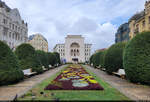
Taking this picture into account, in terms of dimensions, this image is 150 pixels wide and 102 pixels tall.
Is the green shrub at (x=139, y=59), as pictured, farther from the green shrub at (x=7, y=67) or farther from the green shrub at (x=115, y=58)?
the green shrub at (x=7, y=67)

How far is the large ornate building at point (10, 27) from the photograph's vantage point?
2938cm

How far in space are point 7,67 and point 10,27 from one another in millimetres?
29138

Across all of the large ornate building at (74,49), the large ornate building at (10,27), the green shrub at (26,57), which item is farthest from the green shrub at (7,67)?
the large ornate building at (74,49)

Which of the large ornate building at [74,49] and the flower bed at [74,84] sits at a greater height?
the large ornate building at [74,49]

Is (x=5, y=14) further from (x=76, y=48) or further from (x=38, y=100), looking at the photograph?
(x=76, y=48)

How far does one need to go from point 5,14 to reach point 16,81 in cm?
2827

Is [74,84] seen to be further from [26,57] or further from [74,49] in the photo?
[74,49]

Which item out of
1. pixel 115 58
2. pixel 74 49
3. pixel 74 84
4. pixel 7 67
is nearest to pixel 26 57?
pixel 7 67

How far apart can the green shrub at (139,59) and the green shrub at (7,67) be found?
861cm

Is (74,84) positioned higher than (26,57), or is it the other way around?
(26,57)

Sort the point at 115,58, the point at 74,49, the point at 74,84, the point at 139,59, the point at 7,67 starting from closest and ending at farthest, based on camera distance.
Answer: the point at 74,84 < the point at 139,59 < the point at 7,67 < the point at 115,58 < the point at 74,49

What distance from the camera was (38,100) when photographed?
4785 mm

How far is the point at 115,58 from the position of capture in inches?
502

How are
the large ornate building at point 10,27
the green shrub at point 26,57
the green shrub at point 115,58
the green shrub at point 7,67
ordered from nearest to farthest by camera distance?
the green shrub at point 7,67
the green shrub at point 115,58
the green shrub at point 26,57
the large ornate building at point 10,27
